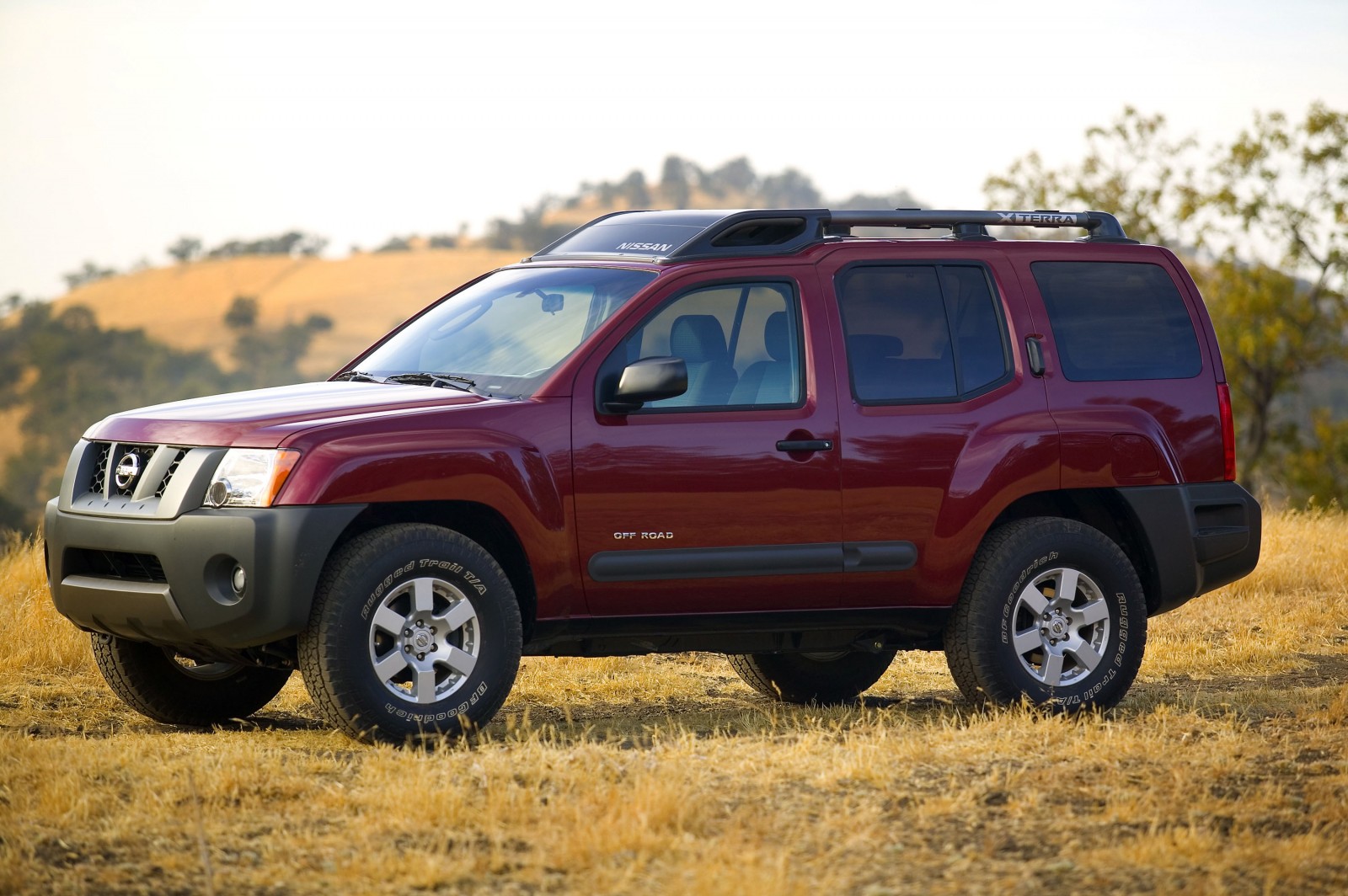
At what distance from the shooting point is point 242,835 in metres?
5.29

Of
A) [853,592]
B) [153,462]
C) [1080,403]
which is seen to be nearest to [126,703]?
[153,462]

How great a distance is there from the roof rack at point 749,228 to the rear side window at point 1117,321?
0.22 m

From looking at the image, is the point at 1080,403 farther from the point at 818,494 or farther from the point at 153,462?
the point at 153,462

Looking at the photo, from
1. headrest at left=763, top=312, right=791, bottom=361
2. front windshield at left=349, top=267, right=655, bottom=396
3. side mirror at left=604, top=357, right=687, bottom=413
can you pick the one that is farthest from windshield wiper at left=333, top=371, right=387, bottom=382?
headrest at left=763, top=312, right=791, bottom=361

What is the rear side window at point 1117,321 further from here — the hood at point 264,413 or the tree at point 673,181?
the tree at point 673,181

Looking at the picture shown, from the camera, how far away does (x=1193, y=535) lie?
25.0 ft

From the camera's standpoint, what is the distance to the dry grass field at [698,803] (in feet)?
16.1

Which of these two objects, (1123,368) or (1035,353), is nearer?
(1035,353)

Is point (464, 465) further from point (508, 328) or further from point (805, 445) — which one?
point (805, 445)

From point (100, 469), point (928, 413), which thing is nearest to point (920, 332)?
point (928, 413)

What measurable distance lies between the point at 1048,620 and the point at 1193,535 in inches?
30.2

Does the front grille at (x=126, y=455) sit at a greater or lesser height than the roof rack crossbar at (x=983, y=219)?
lesser

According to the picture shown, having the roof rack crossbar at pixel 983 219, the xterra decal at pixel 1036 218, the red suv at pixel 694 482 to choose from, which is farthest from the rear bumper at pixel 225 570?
the xterra decal at pixel 1036 218

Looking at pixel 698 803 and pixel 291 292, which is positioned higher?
pixel 291 292
